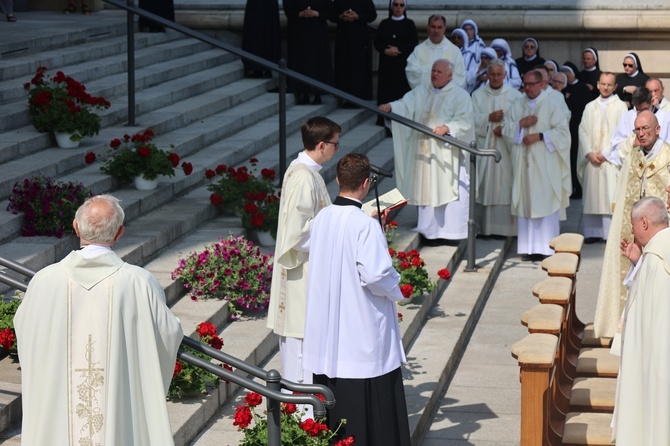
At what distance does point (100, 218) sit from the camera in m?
4.69

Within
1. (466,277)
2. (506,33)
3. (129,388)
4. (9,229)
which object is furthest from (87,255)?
(506,33)

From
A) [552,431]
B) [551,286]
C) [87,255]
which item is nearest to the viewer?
[87,255]

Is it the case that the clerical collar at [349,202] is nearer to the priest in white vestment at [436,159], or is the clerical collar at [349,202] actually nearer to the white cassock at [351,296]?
the white cassock at [351,296]

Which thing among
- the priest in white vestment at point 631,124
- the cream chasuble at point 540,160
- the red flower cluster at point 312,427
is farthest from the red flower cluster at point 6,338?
the cream chasuble at point 540,160

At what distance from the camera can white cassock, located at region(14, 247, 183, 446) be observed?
4.80m

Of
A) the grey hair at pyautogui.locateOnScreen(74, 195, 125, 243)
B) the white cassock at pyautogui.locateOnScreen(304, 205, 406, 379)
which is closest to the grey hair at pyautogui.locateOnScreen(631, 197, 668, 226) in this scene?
the white cassock at pyautogui.locateOnScreen(304, 205, 406, 379)

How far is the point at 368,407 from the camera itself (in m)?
6.04

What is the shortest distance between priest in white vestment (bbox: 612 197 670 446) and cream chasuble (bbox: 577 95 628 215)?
A: 616cm

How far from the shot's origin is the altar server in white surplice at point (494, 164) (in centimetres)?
1230

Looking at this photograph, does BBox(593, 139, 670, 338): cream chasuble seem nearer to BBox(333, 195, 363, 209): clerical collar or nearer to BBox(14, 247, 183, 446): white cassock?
BBox(333, 195, 363, 209): clerical collar

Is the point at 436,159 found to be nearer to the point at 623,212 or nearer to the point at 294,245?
the point at 623,212

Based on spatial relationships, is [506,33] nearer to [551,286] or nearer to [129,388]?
[551,286]

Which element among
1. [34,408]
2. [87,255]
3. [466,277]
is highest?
[87,255]

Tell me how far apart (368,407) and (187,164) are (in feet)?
14.7
